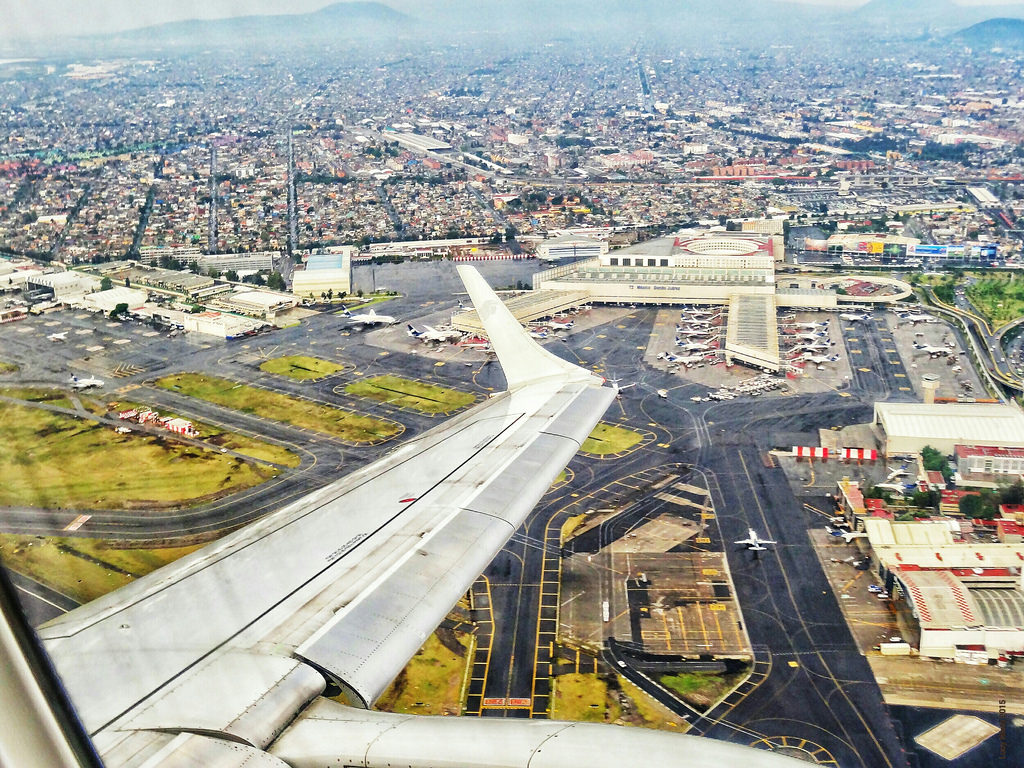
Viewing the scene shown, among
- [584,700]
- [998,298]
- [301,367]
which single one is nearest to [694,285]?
[998,298]

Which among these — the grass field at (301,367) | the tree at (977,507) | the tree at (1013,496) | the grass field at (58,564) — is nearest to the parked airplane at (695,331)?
the grass field at (301,367)

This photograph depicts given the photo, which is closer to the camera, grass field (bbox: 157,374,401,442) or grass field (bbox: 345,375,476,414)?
grass field (bbox: 157,374,401,442)

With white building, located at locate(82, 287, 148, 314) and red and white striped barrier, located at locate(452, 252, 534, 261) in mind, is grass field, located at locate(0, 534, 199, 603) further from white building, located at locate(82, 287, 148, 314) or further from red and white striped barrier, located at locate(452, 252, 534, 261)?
red and white striped barrier, located at locate(452, 252, 534, 261)

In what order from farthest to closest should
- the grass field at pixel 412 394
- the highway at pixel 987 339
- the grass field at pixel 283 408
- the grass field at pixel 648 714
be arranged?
the highway at pixel 987 339
the grass field at pixel 412 394
the grass field at pixel 283 408
the grass field at pixel 648 714

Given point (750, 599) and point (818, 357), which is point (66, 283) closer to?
point (750, 599)

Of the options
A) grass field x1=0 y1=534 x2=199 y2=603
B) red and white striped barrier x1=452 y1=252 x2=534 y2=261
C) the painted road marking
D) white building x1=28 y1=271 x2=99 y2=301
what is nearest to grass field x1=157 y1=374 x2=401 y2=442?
white building x1=28 y1=271 x2=99 y2=301

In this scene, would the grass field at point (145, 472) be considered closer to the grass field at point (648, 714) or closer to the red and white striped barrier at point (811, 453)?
the grass field at point (648, 714)
